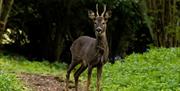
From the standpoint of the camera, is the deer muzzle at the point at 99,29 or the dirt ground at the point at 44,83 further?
the dirt ground at the point at 44,83

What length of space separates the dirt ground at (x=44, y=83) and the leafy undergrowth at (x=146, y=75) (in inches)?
39.0

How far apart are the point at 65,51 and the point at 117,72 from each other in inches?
394

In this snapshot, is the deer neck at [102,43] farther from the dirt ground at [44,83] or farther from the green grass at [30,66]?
the green grass at [30,66]

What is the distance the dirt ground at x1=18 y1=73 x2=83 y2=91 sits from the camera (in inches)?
554

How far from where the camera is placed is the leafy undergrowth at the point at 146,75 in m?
11.8

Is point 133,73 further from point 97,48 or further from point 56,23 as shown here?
point 56,23

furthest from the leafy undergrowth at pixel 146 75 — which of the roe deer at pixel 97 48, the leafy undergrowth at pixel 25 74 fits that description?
the leafy undergrowth at pixel 25 74

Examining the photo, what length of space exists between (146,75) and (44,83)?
296cm

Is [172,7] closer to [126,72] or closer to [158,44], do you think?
[158,44]

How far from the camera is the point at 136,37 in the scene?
28594mm

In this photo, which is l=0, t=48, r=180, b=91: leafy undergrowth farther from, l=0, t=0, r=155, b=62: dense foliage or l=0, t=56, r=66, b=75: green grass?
l=0, t=0, r=155, b=62: dense foliage

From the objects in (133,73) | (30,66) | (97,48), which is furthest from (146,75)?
(30,66)

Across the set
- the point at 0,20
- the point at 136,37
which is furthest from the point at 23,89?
the point at 136,37

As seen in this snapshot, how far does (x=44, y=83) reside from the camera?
587 inches
